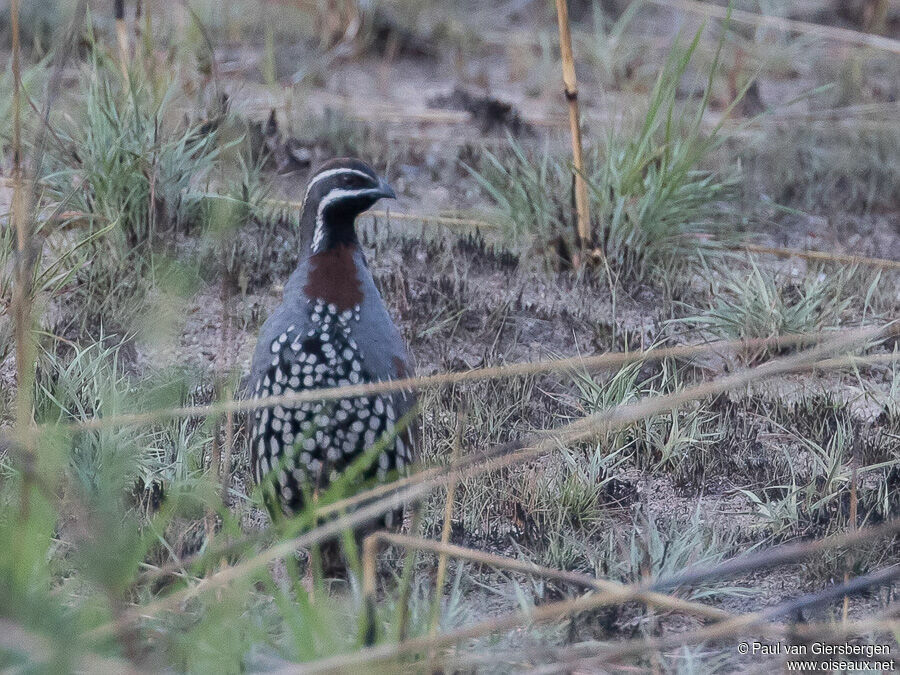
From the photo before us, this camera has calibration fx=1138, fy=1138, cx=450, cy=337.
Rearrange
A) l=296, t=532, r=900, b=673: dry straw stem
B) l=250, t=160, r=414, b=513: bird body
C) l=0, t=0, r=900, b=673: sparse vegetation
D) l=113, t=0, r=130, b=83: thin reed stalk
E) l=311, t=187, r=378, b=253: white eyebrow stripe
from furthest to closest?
l=113, t=0, r=130, b=83: thin reed stalk
l=311, t=187, r=378, b=253: white eyebrow stripe
l=250, t=160, r=414, b=513: bird body
l=0, t=0, r=900, b=673: sparse vegetation
l=296, t=532, r=900, b=673: dry straw stem

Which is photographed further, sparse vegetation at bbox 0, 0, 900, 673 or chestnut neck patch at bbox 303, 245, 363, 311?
chestnut neck patch at bbox 303, 245, 363, 311

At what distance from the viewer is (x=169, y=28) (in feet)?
19.8

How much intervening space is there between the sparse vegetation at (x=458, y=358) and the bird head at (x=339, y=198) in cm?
30

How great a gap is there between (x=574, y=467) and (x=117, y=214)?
218cm

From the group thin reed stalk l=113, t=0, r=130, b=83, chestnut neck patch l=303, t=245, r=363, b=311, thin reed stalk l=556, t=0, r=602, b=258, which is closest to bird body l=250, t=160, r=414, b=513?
chestnut neck patch l=303, t=245, r=363, b=311

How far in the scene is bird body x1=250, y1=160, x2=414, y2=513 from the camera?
3270 mm

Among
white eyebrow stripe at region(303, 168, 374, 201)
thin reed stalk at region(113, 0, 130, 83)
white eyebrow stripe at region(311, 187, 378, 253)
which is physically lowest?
white eyebrow stripe at region(311, 187, 378, 253)

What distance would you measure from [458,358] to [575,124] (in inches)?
42.8

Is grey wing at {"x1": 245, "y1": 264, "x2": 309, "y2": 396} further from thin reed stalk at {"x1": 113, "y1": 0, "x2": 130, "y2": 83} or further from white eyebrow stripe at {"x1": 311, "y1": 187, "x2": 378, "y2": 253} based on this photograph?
thin reed stalk at {"x1": 113, "y1": 0, "x2": 130, "y2": 83}

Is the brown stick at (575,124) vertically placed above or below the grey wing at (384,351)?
above

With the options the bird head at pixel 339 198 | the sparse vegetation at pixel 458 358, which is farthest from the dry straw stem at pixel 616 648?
the bird head at pixel 339 198

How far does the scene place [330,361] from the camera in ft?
10.8

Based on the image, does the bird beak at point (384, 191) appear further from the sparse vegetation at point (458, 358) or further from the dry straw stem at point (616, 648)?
the dry straw stem at point (616, 648)

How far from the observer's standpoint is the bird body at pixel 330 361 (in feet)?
10.7
